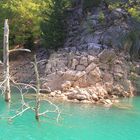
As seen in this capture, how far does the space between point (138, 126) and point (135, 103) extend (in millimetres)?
8449

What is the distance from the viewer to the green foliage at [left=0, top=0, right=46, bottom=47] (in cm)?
4903

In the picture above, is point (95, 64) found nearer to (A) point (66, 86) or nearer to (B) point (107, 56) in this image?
(B) point (107, 56)

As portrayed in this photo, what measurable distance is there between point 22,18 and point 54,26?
7.62 m

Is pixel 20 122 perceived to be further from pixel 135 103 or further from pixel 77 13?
pixel 77 13

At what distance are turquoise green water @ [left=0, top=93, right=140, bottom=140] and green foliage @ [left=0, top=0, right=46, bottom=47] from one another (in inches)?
746

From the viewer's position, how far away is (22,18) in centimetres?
5025

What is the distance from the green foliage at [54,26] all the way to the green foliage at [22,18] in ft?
14.7

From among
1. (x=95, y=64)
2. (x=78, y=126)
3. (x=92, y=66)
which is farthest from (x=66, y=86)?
(x=78, y=126)

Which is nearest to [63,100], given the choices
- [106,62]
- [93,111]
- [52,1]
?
[93,111]

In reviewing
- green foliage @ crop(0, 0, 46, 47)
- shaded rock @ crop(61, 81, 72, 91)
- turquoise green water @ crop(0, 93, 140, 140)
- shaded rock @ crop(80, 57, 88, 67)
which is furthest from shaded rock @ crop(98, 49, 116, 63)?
green foliage @ crop(0, 0, 46, 47)

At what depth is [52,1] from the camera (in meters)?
44.9

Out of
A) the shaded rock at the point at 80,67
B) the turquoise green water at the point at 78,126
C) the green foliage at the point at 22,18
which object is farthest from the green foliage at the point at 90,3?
the turquoise green water at the point at 78,126

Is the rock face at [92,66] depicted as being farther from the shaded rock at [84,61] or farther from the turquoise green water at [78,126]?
the turquoise green water at [78,126]

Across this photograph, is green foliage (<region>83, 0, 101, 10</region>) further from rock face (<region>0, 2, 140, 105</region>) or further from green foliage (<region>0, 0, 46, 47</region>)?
green foliage (<region>0, 0, 46, 47</region>)
